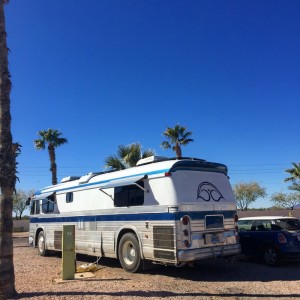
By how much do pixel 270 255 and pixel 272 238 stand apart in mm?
502

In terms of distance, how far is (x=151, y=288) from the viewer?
25.9 feet

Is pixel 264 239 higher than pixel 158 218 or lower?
lower

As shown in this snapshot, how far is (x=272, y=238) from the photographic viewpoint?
10.9 m

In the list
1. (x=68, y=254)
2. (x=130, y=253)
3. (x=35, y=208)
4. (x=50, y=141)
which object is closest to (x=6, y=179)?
(x=68, y=254)

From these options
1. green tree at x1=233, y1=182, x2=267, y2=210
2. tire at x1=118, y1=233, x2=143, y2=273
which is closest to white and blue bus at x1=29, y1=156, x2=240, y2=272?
tire at x1=118, y1=233, x2=143, y2=273

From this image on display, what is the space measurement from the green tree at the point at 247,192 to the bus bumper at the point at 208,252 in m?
56.1

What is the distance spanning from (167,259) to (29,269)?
4.62 meters

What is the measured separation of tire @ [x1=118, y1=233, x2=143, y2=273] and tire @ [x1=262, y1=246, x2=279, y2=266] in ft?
12.6

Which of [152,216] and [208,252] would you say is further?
[152,216]

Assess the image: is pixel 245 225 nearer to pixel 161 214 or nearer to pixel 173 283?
pixel 161 214

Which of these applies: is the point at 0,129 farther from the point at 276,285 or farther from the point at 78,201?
the point at 276,285

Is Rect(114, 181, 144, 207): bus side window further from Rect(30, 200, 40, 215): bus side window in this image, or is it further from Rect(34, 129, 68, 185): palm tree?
Rect(34, 129, 68, 185): palm tree

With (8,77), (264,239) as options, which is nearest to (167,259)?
(264,239)

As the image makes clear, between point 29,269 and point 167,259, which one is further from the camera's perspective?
point 29,269
